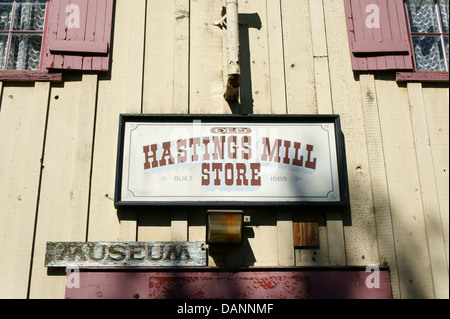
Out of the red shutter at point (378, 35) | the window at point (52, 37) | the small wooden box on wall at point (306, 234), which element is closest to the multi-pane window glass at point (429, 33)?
the red shutter at point (378, 35)

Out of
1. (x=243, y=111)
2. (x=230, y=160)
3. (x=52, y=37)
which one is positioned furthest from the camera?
(x=52, y=37)

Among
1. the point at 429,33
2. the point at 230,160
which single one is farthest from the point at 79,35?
the point at 429,33

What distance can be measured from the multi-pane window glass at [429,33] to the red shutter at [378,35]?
199mm

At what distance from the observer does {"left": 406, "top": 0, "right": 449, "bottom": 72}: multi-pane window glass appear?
16.1 feet

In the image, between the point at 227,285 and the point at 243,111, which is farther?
the point at 243,111

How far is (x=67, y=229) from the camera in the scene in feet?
13.6

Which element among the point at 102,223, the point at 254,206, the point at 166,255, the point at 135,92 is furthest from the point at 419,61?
the point at 102,223

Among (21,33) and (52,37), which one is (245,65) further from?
(21,33)

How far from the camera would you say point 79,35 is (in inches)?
187

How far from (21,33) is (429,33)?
4.72 m

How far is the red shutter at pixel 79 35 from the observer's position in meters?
4.64

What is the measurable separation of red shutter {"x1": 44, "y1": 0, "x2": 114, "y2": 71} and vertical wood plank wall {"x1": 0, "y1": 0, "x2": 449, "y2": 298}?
13cm

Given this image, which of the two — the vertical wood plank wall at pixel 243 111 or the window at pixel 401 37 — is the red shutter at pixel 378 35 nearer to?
the window at pixel 401 37
